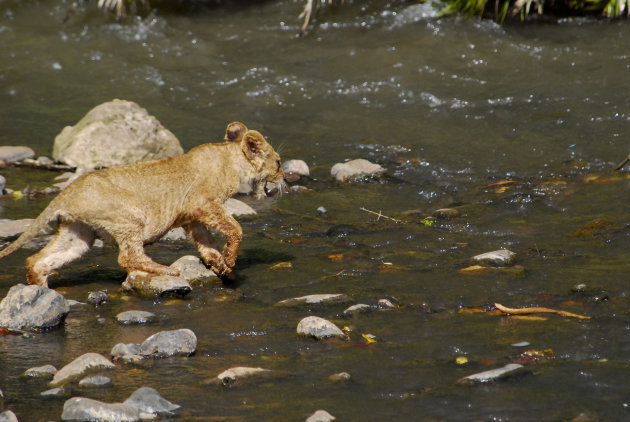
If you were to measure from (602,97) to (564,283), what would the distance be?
7.54 m

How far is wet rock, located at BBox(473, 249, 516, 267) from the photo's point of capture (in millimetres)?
7625

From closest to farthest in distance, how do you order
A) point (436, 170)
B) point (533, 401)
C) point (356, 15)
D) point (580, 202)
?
point (533, 401), point (580, 202), point (436, 170), point (356, 15)

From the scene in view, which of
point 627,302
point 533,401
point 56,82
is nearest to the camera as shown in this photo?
point 533,401

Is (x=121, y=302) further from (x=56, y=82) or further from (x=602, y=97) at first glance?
(x=56, y=82)

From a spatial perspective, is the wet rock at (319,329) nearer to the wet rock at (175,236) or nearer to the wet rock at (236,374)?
the wet rock at (236,374)

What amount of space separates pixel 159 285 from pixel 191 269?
669mm

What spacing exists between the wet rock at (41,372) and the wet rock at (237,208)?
4628 millimetres

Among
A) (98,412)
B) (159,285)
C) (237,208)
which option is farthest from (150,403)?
(237,208)

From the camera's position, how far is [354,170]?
38.1ft

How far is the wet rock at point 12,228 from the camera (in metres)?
9.14

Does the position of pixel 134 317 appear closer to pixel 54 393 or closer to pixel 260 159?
pixel 54 393

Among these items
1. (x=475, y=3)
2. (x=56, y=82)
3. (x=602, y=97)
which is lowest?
(x=56, y=82)

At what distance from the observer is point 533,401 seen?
4.77 meters

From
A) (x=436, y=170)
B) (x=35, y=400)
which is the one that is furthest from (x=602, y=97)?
(x=35, y=400)
